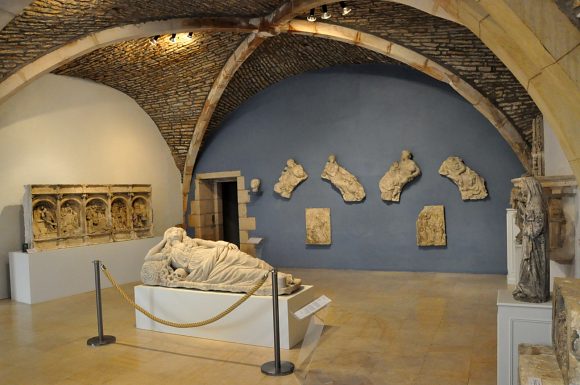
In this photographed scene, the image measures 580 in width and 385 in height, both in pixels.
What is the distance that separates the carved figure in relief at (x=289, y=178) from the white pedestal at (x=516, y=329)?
592 centimetres

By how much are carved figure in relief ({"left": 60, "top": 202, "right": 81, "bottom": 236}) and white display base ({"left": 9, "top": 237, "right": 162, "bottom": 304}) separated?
1.36ft

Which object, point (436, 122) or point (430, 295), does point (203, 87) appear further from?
point (430, 295)

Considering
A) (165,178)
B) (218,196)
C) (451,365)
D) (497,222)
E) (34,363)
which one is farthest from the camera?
(218,196)

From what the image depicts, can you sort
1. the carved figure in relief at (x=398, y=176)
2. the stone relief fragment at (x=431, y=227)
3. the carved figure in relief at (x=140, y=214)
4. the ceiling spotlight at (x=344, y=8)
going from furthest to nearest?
1. the carved figure in relief at (x=140, y=214)
2. the carved figure in relief at (x=398, y=176)
3. the stone relief fragment at (x=431, y=227)
4. the ceiling spotlight at (x=344, y=8)

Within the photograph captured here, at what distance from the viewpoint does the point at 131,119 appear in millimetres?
8750

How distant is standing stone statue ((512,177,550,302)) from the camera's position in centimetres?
280

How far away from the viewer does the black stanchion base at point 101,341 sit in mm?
4297

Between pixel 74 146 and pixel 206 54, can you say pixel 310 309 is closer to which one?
pixel 206 54

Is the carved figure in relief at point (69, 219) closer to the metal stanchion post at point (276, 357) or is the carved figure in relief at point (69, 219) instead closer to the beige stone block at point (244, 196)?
the beige stone block at point (244, 196)

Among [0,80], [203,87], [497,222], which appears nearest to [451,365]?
[497,222]

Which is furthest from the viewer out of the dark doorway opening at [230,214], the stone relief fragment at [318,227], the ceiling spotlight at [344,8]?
the dark doorway opening at [230,214]

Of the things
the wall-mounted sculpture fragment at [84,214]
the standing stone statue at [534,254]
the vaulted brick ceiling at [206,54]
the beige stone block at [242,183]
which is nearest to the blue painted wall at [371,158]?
the beige stone block at [242,183]

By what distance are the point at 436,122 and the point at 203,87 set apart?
418 cm

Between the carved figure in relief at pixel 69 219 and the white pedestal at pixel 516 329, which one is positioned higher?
the carved figure in relief at pixel 69 219
